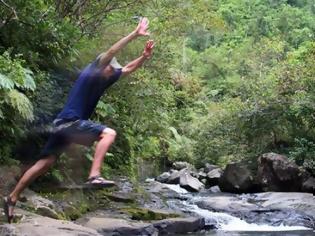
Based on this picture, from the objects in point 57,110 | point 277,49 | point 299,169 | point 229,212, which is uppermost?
point 277,49

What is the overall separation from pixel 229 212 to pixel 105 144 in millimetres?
9719

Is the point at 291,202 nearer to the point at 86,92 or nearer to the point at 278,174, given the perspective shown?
the point at 278,174

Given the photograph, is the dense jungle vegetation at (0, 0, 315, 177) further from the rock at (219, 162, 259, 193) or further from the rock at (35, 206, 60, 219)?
the rock at (219, 162, 259, 193)

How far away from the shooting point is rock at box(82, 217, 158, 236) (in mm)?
8898

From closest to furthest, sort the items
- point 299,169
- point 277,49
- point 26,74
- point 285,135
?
point 26,74 < point 299,169 < point 285,135 < point 277,49

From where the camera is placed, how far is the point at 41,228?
6402 mm

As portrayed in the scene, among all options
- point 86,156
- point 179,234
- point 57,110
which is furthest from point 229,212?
point 57,110

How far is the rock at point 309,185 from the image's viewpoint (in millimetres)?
17438

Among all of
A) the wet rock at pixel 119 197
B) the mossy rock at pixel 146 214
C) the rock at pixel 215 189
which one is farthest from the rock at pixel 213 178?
the mossy rock at pixel 146 214

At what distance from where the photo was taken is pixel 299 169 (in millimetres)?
17906

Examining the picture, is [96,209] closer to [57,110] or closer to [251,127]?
[57,110]

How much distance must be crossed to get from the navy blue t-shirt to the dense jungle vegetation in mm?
2926

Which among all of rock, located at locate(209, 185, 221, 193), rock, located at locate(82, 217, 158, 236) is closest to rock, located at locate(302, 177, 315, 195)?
rock, located at locate(209, 185, 221, 193)

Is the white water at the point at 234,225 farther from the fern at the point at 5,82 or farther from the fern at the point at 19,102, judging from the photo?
the fern at the point at 5,82
